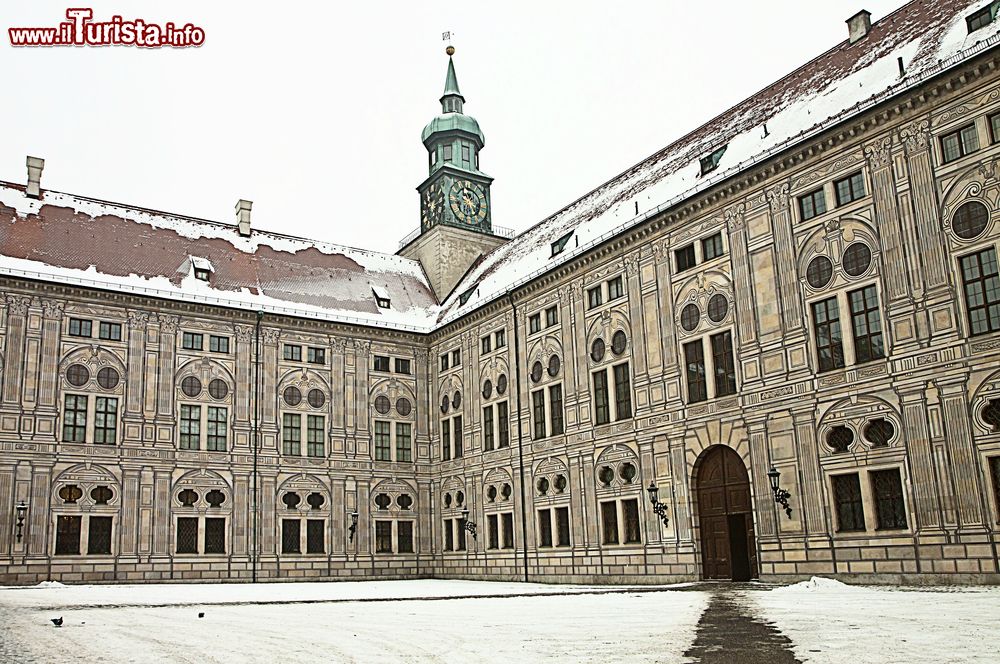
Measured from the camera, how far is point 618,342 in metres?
37.7

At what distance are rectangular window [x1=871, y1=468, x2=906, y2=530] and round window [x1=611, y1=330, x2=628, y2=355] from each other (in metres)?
12.1

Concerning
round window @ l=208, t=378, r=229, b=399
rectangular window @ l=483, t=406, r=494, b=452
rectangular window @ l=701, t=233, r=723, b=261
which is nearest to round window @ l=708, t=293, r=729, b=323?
rectangular window @ l=701, t=233, r=723, b=261

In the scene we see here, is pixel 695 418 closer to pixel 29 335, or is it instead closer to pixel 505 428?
pixel 505 428

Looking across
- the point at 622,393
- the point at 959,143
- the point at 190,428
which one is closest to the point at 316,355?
the point at 190,428

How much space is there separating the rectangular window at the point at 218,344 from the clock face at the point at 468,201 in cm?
1863

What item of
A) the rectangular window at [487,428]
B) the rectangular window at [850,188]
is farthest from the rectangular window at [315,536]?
the rectangular window at [850,188]

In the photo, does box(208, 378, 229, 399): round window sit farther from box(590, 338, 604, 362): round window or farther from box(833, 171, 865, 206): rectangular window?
box(833, 171, 865, 206): rectangular window

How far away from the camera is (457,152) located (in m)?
62.2

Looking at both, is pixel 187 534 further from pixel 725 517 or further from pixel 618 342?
pixel 725 517

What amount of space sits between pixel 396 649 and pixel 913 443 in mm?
18963

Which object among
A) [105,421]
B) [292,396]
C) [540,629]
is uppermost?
[292,396]

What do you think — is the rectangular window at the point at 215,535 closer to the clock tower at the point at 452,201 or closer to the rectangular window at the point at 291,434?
the rectangular window at the point at 291,434

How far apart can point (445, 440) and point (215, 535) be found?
41.0ft

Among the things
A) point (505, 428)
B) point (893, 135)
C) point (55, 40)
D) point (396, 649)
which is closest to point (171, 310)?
point (505, 428)
